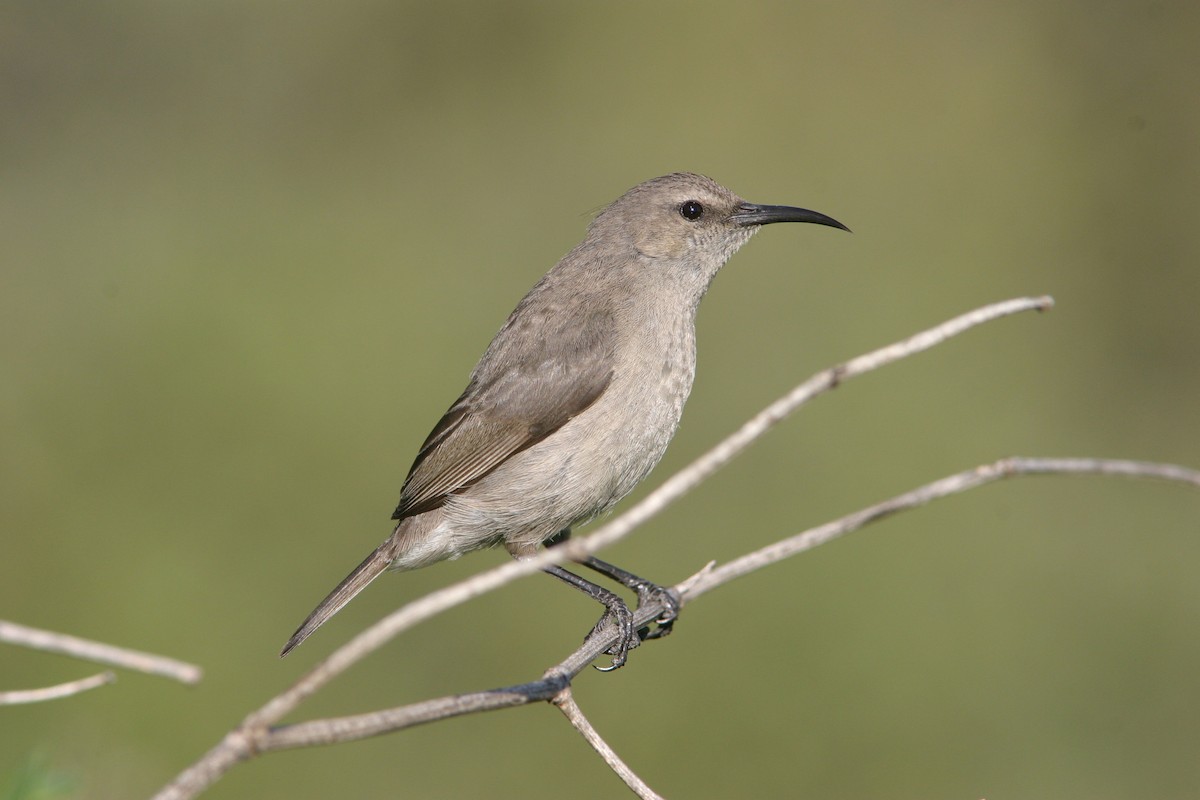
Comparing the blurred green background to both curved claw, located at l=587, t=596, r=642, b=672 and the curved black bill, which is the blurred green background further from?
the curved black bill

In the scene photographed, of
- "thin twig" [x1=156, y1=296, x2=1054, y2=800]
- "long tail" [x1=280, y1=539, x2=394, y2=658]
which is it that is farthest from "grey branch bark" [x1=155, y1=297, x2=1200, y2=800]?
"long tail" [x1=280, y1=539, x2=394, y2=658]

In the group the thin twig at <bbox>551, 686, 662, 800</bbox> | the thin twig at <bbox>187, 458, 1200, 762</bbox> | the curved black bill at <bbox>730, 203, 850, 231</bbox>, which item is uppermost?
the curved black bill at <bbox>730, 203, 850, 231</bbox>

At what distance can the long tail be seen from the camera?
4082mm

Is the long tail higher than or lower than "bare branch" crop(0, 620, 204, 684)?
lower

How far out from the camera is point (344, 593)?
4.18 metres

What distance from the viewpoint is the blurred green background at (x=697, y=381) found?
6.54 metres

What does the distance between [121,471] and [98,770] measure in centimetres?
544

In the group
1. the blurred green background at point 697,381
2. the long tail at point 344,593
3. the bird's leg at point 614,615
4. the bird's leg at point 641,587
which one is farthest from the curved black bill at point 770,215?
the blurred green background at point 697,381

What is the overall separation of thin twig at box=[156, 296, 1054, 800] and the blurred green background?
172 inches

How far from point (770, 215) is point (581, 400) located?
3.59ft

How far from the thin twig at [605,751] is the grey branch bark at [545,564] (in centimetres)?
39

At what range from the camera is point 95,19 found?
405 inches

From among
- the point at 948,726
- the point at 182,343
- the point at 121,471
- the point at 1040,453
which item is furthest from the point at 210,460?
the point at 1040,453

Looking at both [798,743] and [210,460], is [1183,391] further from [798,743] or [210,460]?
[210,460]
